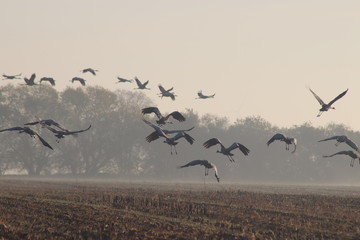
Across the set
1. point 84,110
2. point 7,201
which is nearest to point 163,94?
point 7,201

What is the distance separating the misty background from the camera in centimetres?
12544

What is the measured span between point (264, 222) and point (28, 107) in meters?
103

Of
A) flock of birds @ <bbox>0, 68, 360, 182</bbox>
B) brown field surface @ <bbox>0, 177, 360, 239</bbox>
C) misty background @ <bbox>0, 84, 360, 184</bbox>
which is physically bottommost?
brown field surface @ <bbox>0, 177, 360, 239</bbox>

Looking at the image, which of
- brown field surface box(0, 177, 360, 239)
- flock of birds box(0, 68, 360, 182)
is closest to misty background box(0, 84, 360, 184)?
flock of birds box(0, 68, 360, 182)

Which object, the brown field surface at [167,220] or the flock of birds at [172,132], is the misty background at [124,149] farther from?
the brown field surface at [167,220]

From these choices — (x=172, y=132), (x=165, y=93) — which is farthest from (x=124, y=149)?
(x=172, y=132)

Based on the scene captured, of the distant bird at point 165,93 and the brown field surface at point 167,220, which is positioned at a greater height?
the distant bird at point 165,93

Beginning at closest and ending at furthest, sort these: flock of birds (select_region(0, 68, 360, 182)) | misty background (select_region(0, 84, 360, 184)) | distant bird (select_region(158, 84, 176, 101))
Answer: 1. flock of birds (select_region(0, 68, 360, 182))
2. distant bird (select_region(158, 84, 176, 101))
3. misty background (select_region(0, 84, 360, 184))

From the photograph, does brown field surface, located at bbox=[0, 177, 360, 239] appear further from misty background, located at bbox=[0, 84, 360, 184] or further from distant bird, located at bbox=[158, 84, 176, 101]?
misty background, located at bbox=[0, 84, 360, 184]

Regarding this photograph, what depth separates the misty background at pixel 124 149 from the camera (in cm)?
12544

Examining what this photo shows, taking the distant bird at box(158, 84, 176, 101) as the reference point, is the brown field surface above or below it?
below

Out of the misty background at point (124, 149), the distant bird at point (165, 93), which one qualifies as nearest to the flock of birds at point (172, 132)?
the distant bird at point (165, 93)

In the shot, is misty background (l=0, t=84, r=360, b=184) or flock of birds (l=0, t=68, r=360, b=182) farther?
misty background (l=0, t=84, r=360, b=184)

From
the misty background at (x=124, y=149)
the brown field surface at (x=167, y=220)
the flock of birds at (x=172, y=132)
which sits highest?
the misty background at (x=124, y=149)
